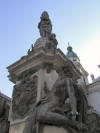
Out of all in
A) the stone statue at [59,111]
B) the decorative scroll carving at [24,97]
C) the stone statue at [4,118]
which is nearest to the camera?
the stone statue at [59,111]

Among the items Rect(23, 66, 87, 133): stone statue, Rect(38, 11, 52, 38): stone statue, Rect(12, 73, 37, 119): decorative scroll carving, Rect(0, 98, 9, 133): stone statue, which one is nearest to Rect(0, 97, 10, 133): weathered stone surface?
Rect(0, 98, 9, 133): stone statue

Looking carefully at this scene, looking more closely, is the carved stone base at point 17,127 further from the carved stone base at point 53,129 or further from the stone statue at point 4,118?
the carved stone base at point 53,129

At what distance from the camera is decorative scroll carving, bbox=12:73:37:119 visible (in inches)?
203

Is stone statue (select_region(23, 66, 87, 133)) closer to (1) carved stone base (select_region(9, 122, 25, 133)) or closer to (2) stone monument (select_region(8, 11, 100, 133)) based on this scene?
(2) stone monument (select_region(8, 11, 100, 133))

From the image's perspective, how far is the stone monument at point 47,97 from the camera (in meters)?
3.92

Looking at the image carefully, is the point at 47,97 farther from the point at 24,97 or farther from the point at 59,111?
the point at 24,97

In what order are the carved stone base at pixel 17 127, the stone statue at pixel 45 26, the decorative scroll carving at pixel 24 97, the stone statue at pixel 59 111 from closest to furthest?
1. the stone statue at pixel 59 111
2. the carved stone base at pixel 17 127
3. the decorative scroll carving at pixel 24 97
4. the stone statue at pixel 45 26

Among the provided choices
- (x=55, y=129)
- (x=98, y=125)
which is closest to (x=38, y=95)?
(x=55, y=129)

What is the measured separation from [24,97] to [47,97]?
1.20 meters

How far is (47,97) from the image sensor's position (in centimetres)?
445

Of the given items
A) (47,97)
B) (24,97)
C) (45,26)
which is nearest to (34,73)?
(24,97)

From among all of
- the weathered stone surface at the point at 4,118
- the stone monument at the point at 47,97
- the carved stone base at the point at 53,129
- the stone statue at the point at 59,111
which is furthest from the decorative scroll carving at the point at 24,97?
the carved stone base at the point at 53,129

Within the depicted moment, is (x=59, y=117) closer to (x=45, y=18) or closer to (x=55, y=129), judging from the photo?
(x=55, y=129)

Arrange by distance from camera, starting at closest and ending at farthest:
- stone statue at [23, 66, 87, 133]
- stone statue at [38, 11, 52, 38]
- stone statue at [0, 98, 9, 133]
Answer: stone statue at [23, 66, 87, 133], stone statue at [0, 98, 9, 133], stone statue at [38, 11, 52, 38]
